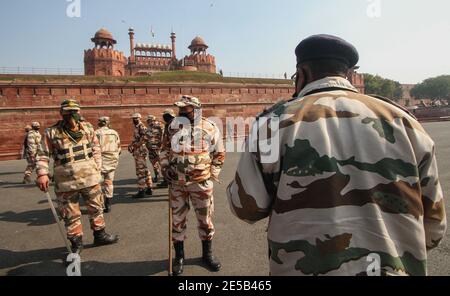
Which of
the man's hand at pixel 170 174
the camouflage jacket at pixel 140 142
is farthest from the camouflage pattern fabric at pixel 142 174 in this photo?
the man's hand at pixel 170 174

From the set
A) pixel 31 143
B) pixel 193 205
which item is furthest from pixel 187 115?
pixel 31 143

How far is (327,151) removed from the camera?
1161mm

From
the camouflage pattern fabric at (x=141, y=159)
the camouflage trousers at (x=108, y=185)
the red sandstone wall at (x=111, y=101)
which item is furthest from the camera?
the red sandstone wall at (x=111, y=101)

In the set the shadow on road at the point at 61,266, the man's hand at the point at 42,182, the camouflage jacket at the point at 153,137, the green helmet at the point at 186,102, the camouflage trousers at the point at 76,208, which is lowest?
the shadow on road at the point at 61,266

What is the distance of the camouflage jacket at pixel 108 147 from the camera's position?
5486mm

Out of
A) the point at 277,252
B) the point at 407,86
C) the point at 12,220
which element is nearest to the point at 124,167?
the point at 12,220

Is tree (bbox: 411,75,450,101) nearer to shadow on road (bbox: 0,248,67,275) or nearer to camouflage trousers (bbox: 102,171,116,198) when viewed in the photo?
camouflage trousers (bbox: 102,171,116,198)

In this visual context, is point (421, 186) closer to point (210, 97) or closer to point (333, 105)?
point (333, 105)

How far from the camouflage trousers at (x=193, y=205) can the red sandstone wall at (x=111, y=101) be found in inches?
624

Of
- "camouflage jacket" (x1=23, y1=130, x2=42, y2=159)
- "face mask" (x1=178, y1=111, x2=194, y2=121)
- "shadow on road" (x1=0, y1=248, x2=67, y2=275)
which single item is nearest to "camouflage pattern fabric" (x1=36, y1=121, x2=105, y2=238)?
"shadow on road" (x1=0, y1=248, x2=67, y2=275)

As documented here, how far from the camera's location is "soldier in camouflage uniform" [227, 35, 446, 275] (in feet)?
3.71

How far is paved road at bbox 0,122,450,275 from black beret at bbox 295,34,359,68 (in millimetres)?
2306

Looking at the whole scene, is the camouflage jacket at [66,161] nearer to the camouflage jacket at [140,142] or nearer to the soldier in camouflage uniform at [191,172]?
the soldier in camouflage uniform at [191,172]

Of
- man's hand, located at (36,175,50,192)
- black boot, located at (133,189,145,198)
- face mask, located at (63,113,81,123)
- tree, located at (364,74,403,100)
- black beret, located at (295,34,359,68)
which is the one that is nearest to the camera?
black beret, located at (295,34,359,68)
